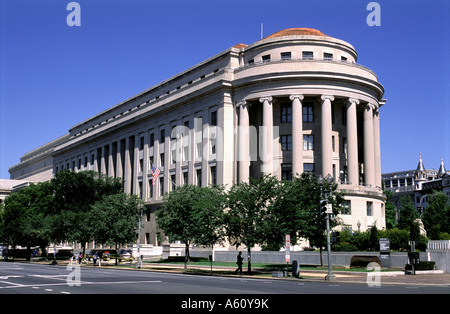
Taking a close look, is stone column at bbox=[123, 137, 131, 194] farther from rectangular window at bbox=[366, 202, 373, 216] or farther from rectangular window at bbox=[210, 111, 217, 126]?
rectangular window at bbox=[366, 202, 373, 216]

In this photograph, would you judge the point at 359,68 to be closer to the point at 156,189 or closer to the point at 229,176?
the point at 229,176

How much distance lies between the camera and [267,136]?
65312 mm

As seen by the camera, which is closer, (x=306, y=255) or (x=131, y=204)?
(x=306, y=255)

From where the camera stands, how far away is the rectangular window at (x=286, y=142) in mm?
67375

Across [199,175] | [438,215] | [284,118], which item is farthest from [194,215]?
[438,215]

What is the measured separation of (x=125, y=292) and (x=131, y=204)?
41802 mm

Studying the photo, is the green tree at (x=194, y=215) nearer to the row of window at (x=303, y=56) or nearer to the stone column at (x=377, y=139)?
the row of window at (x=303, y=56)

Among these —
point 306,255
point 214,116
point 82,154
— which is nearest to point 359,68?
→ point 214,116

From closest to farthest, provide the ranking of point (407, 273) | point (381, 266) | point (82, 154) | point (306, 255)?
1. point (407, 273)
2. point (381, 266)
3. point (306, 255)
4. point (82, 154)

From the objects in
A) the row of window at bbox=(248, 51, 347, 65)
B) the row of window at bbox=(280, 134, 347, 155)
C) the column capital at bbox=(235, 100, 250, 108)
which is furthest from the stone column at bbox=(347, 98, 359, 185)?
the column capital at bbox=(235, 100, 250, 108)

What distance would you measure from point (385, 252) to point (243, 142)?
31.2m

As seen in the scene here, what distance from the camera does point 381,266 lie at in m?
41.1

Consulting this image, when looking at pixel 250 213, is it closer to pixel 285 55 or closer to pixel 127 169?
pixel 285 55

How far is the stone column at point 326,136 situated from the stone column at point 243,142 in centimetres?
985
